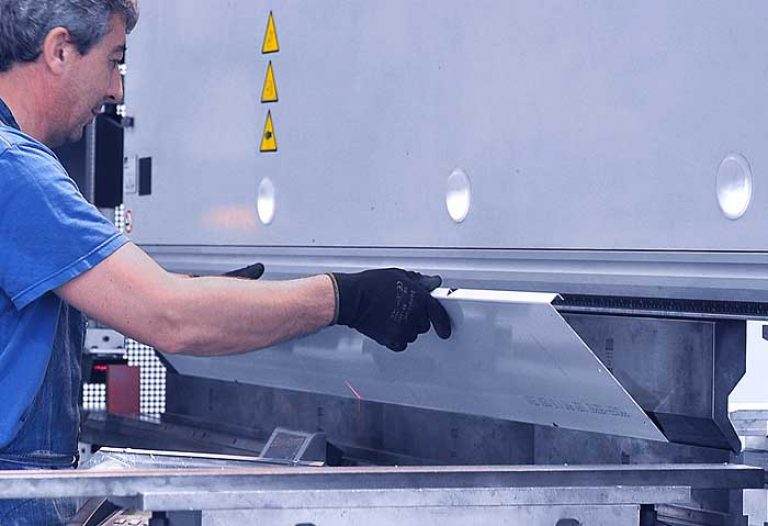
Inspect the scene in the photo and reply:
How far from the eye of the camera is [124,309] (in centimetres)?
202

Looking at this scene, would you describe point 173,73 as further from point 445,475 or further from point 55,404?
point 445,475

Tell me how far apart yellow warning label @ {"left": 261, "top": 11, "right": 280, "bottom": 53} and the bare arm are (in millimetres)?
919

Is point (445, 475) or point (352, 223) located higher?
point (352, 223)

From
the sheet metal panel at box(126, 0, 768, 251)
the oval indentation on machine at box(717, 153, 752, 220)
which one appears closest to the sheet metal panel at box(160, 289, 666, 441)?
the sheet metal panel at box(126, 0, 768, 251)

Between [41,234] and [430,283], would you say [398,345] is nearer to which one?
[430,283]

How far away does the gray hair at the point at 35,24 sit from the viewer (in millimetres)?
2215

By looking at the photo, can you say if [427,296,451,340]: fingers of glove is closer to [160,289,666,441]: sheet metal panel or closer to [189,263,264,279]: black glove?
[160,289,666,441]: sheet metal panel

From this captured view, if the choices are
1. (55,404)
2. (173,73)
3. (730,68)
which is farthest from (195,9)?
(730,68)

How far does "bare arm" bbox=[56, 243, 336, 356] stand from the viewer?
2010 millimetres

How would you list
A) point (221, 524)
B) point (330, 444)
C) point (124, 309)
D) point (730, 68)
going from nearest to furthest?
point (221, 524)
point (730, 68)
point (124, 309)
point (330, 444)

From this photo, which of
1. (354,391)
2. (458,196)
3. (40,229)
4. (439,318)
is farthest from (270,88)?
(40,229)

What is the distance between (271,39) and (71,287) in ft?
3.96

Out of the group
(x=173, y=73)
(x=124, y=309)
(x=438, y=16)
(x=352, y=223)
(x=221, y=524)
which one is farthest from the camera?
(x=173, y=73)

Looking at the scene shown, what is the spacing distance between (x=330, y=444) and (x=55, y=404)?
1.11 m
